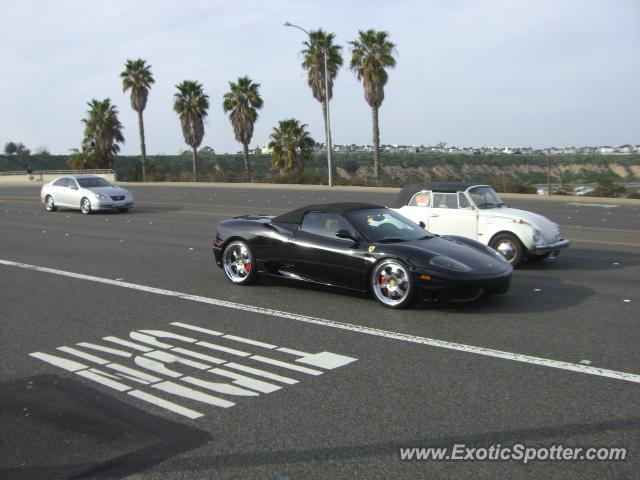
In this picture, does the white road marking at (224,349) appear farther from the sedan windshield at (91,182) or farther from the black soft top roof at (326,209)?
the sedan windshield at (91,182)

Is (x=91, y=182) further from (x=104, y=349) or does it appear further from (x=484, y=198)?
(x=104, y=349)

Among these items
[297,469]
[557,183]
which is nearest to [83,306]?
[297,469]

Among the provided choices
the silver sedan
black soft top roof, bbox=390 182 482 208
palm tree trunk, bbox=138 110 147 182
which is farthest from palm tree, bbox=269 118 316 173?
black soft top roof, bbox=390 182 482 208

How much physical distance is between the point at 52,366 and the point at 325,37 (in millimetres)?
49790

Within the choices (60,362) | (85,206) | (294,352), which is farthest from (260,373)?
(85,206)

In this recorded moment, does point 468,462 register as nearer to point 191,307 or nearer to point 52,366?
point 52,366

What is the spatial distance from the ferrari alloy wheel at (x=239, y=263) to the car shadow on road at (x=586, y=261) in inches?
179

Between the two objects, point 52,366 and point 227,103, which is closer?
point 52,366

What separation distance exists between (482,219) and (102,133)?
60.6m

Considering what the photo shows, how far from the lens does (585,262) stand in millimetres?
11891

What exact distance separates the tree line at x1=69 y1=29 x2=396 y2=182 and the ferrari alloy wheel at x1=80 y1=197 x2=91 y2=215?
2304 cm

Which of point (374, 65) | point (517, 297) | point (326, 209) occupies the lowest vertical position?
point (517, 297)

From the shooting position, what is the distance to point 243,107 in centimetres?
5581

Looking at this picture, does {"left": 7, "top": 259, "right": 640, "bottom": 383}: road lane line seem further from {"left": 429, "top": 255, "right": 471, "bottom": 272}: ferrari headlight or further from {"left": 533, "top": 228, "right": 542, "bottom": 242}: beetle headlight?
{"left": 533, "top": 228, "right": 542, "bottom": 242}: beetle headlight
